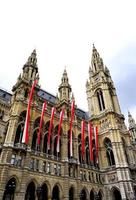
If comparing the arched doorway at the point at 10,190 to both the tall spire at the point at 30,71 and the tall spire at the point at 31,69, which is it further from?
the tall spire at the point at 31,69

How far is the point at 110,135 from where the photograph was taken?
151ft

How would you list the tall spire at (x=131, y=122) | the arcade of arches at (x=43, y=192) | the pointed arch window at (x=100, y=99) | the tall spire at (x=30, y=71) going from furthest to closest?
1. the tall spire at (x=131, y=122)
2. the pointed arch window at (x=100, y=99)
3. the tall spire at (x=30, y=71)
4. the arcade of arches at (x=43, y=192)

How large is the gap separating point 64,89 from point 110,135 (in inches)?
704

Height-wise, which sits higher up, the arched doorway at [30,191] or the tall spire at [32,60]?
the tall spire at [32,60]

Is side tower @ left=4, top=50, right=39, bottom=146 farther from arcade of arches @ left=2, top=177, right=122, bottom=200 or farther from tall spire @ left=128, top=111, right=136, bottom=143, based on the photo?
tall spire @ left=128, top=111, right=136, bottom=143

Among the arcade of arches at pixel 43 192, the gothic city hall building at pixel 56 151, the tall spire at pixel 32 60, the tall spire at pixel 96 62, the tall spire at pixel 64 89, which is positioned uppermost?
the tall spire at pixel 96 62

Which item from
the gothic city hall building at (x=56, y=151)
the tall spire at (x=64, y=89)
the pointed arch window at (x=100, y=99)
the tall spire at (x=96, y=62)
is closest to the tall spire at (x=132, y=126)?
the gothic city hall building at (x=56, y=151)

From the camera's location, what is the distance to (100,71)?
61875 millimetres

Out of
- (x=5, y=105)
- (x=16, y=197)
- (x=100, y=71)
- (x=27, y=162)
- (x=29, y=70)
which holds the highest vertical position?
(x=100, y=71)

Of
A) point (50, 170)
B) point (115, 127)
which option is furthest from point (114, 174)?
point (50, 170)

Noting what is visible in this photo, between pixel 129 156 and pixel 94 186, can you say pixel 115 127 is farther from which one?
pixel 94 186

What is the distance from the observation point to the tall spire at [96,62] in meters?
65.6

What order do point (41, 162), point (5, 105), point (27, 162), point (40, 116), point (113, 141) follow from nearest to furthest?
point (27, 162)
point (41, 162)
point (40, 116)
point (5, 105)
point (113, 141)

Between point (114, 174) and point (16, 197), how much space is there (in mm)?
23839
